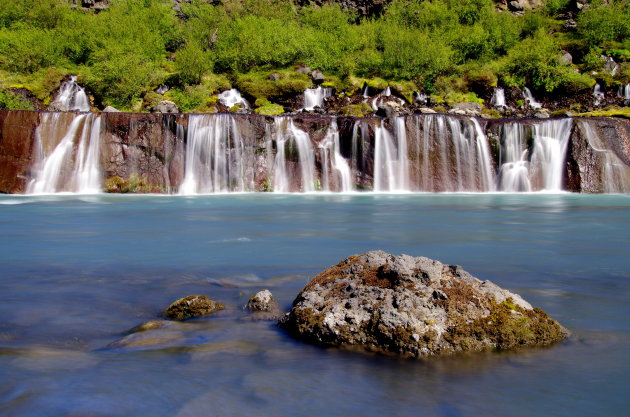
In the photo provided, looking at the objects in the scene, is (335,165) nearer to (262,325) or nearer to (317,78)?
(317,78)

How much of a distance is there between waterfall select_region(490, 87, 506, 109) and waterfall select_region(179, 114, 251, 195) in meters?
19.7

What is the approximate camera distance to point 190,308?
523cm

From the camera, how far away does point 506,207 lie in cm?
1712

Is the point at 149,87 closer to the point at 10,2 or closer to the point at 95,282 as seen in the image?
the point at 10,2

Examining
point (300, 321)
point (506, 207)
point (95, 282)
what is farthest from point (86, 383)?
point (506, 207)

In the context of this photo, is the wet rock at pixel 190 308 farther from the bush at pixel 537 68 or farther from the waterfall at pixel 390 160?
the bush at pixel 537 68

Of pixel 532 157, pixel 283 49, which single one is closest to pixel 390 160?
pixel 532 157

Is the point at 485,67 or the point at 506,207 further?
the point at 485,67

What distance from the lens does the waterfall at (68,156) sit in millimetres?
22094

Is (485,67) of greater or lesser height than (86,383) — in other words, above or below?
above

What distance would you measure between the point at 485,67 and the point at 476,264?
3609cm

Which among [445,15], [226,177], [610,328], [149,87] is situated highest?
[445,15]

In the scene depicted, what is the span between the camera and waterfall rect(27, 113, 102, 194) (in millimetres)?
22094

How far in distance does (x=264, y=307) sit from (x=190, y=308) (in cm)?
72
